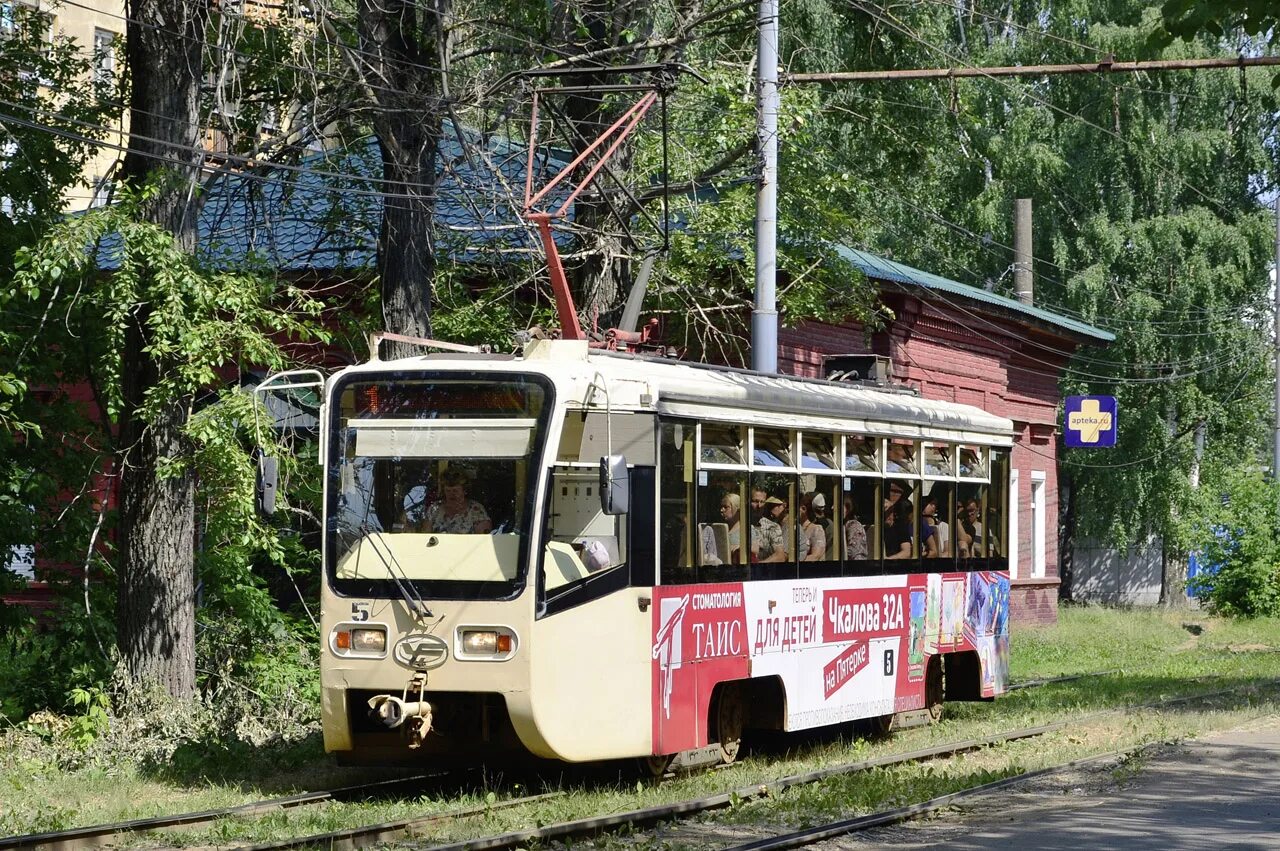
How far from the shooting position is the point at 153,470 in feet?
50.6

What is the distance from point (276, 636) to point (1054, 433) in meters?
22.1

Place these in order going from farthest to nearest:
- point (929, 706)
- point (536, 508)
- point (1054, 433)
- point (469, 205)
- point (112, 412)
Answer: point (1054, 433) < point (469, 205) < point (929, 706) < point (112, 412) < point (536, 508)

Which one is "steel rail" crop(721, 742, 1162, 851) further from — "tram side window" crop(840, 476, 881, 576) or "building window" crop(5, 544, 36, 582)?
"building window" crop(5, 544, 36, 582)

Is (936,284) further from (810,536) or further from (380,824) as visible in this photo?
(380,824)

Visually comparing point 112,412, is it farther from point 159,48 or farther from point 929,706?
point 929,706

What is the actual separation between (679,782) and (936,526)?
4505 mm

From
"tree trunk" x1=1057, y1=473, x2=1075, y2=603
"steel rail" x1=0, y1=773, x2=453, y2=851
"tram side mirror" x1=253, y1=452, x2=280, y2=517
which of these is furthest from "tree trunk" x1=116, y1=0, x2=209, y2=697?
"tree trunk" x1=1057, y1=473, x2=1075, y2=603

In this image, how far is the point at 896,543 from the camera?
51.0ft

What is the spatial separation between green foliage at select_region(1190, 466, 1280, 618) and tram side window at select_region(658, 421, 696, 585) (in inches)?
974

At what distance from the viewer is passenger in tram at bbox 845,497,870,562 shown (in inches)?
580

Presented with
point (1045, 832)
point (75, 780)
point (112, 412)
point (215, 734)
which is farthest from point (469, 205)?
point (1045, 832)

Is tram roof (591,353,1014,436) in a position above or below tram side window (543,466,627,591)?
above

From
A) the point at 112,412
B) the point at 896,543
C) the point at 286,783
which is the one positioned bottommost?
the point at 286,783

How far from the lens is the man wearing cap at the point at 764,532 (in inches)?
531
